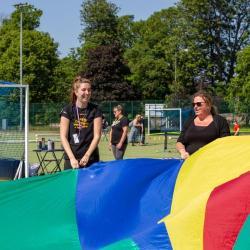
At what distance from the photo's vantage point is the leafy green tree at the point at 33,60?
193 ft

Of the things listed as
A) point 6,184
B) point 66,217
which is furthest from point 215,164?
point 6,184

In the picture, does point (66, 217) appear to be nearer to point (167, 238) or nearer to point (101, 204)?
point (101, 204)

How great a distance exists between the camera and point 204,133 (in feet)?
21.8

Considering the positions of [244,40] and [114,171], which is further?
[244,40]

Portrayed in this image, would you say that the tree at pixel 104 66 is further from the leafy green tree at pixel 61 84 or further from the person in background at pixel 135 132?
the person in background at pixel 135 132

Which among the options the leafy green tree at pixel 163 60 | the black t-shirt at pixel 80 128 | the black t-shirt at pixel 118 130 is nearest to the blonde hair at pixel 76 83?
the black t-shirt at pixel 80 128

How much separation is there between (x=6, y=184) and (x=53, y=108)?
121ft

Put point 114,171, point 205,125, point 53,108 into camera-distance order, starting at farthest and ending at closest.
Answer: point 53,108 < point 205,125 < point 114,171

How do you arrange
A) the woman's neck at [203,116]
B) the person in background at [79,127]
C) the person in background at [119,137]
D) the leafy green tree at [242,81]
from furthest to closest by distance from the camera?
the leafy green tree at [242,81]
the person in background at [119,137]
the woman's neck at [203,116]
the person in background at [79,127]

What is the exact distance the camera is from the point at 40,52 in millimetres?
60312

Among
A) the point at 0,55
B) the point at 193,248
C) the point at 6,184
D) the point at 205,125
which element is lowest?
the point at 193,248

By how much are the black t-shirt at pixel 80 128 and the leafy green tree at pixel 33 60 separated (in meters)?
51.4

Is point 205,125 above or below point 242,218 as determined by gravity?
above

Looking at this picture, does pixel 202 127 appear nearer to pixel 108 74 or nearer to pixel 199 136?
pixel 199 136
